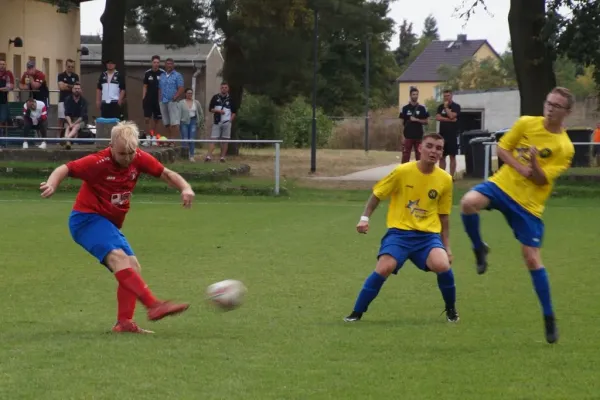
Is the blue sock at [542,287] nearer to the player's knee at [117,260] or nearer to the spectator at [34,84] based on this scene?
the player's knee at [117,260]

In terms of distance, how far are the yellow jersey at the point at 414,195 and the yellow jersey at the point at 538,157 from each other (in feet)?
2.50

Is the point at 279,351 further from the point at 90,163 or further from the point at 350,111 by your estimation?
the point at 350,111

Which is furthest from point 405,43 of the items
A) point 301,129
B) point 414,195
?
point 414,195

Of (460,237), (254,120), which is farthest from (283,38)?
(460,237)

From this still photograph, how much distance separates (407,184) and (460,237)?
24.2 ft

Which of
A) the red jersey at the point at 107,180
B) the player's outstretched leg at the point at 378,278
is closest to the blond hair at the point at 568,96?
the player's outstretched leg at the point at 378,278

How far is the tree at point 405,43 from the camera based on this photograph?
152900 millimetres

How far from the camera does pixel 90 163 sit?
878cm

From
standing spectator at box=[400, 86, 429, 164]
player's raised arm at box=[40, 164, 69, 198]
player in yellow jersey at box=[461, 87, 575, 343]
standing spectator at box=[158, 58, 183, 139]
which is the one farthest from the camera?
standing spectator at box=[158, 58, 183, 139]

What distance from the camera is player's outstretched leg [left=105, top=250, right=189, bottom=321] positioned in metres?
8.55

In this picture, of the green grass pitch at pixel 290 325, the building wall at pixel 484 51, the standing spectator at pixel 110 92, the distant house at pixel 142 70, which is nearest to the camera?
the green grass pitch at pixel 290 325

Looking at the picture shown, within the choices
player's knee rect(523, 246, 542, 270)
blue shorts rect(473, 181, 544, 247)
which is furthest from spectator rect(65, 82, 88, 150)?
player's knee rect(523, 246, 542, 270)

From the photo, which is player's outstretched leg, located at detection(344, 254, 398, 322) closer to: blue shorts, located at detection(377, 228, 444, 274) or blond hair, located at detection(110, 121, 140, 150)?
blue shorts, located at detection(377, 228, 444, 274)

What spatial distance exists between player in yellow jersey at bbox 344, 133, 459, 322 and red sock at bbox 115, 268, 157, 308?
1713 mm
